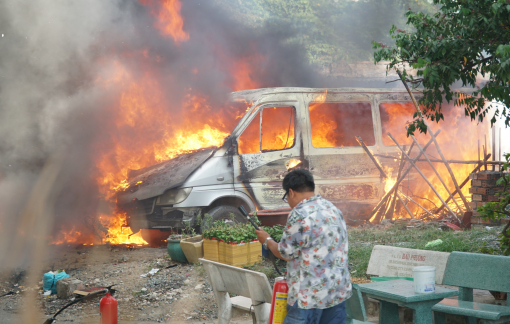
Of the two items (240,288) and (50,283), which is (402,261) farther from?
(50,283)

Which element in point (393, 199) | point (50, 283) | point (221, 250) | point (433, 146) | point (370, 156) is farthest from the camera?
point (433, 146)

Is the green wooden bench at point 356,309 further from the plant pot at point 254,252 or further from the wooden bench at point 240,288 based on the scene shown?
the plant pot at point 254,252

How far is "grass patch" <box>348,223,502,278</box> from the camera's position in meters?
6.11

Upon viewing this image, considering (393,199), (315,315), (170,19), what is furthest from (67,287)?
(170,19)

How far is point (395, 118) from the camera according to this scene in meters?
9.11

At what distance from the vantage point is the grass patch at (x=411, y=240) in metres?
6.11

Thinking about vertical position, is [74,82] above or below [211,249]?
above

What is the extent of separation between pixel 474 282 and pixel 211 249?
3.65 m

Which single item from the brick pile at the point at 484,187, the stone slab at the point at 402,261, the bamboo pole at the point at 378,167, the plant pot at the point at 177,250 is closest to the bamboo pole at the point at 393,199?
the bamboo pole at the point at 378,167

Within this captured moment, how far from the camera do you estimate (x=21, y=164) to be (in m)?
8.45

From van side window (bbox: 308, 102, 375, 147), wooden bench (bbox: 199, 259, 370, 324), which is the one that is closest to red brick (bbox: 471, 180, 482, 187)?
van side window (bbox: 308, 102, 375, 147)

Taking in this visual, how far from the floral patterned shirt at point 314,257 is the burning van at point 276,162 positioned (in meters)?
4.85

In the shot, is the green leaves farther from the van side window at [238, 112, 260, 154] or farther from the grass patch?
the van side window at [238, 112, 260, 154]

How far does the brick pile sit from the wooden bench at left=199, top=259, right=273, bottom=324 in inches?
236
